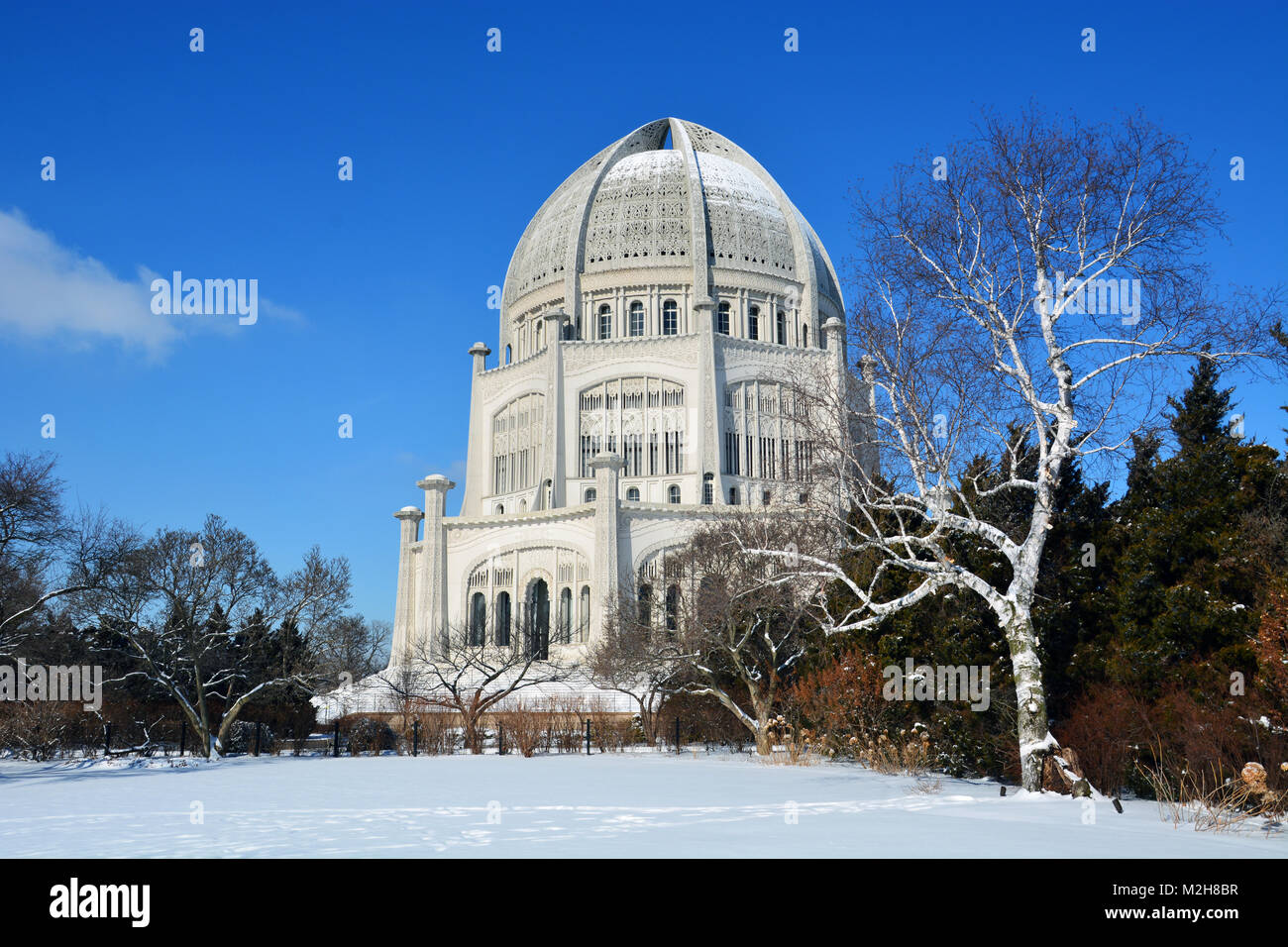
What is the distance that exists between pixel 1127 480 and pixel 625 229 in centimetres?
4724

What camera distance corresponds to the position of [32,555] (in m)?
26.5

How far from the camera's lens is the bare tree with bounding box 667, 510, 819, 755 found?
2639 cm

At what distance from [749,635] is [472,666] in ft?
79.8

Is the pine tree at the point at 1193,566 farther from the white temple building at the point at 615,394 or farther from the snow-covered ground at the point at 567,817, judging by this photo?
the white temple building at the point at 615,394

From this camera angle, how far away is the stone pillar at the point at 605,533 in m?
50.4

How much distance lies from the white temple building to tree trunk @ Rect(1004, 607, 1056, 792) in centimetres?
3304

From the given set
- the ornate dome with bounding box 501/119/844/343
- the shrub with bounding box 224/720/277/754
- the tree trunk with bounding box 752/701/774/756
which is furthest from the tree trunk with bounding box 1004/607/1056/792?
the ornate dome with bounding box 501/119/844/343

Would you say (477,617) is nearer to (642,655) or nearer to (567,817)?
(642,655)

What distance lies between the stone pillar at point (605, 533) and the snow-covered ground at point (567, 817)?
2990 cm

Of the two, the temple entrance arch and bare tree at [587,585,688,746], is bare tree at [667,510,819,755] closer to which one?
bare tree at [587,585,688,746]

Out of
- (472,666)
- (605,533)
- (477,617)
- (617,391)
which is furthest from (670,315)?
(472,666)

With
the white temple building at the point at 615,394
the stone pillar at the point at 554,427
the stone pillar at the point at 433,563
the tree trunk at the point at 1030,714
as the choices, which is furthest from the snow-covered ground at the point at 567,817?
the stone pillar at the point at 554,427
